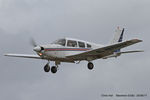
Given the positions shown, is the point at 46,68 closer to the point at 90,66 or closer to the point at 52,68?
the point at 52,68

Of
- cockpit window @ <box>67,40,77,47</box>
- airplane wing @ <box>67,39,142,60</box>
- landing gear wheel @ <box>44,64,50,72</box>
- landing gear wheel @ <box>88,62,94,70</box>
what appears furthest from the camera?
landing gear wheel @ <box>88,62,94,70</box>

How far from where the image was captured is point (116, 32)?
3441 cm

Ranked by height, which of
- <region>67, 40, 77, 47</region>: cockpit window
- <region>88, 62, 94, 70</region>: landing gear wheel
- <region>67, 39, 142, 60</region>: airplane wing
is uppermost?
<region>67, 40, 77, 47</region>: cockpit window

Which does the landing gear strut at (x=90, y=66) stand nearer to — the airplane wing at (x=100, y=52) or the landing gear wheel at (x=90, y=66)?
the landing gear wheel at (x=90, y=66)

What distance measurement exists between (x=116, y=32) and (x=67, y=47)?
7900mm

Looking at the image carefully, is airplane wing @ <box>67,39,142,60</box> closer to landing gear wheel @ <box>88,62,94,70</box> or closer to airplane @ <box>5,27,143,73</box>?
airplane @ <box>5,27,143,73</box>

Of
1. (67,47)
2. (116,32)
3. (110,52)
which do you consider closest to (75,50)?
(67,47)

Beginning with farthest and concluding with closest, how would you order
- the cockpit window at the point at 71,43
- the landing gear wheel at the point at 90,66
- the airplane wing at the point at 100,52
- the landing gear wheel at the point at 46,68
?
the landing gear wheel at the point at 90,66 < the cockpit window at the point at 71,43 < the landing gear wheel at the point at 46,68 < the airplane wing at the point at 100,52

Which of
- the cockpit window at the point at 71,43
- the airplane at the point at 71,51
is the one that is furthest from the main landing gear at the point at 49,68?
the cockpit window at the point at 71,43

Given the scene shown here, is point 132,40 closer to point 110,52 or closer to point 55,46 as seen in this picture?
point 110,52

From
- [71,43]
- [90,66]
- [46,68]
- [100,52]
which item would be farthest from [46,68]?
[100,52]

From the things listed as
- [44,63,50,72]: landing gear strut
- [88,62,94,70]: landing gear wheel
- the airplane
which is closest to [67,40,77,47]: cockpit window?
the airplane

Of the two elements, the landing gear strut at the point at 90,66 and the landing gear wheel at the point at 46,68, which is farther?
the landing gear strut at the point at 90,66

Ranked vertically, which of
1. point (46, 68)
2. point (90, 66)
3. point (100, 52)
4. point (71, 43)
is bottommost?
point (90, 66)
